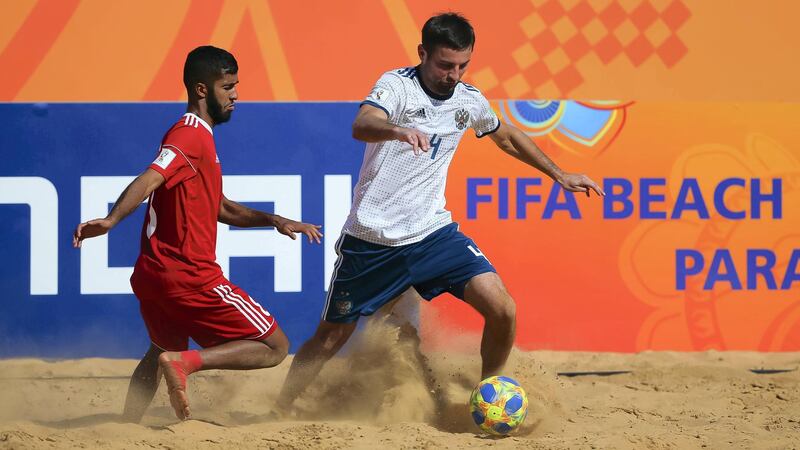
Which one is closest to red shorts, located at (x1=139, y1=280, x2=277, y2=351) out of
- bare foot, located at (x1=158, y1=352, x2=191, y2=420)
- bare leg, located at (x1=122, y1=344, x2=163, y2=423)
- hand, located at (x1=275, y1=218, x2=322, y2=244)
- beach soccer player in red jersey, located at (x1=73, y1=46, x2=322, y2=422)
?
beach soccer player in red jersey, located at (x1=73, y1=46, x2=322, y2=422)

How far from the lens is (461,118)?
17.9 feet

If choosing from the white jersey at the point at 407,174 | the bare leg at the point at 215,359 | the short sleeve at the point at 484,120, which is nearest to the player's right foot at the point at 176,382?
the bare leg at the point at 215,359

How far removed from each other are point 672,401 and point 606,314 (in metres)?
1.38

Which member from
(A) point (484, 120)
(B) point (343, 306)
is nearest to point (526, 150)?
(A) point (484, 120)

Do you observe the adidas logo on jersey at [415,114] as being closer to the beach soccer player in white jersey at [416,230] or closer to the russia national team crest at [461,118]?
the beach soccer player in white jersey at [416,230]

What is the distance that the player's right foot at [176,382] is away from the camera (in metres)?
4.51

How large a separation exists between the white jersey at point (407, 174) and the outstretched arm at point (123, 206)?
4.01 feet

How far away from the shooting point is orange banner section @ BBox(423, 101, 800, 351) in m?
7.49

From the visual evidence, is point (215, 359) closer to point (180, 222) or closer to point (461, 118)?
point (180, 222)

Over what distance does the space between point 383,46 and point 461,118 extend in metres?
2.16

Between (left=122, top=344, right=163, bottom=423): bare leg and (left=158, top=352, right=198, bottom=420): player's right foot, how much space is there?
0.49 meters

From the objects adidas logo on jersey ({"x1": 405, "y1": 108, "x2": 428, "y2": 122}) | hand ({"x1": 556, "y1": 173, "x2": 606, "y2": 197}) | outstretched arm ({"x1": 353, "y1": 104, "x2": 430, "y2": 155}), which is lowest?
hand ({"x1": 556, "y1": 173, "x2": 606, "y2": 197})

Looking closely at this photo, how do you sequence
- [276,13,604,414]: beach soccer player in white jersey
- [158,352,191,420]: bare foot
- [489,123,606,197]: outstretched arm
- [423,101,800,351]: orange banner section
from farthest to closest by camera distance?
[423,101,800,351]: orange banner section < [489,123,606,197]: outstretched arm < [276,13,604,414]: beach soccer player in white jersey < [158,352,191,420]: bare foot

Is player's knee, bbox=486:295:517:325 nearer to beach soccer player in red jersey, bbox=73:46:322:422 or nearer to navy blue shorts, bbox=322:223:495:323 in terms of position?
navy blue shorts, bbox=322:223:495:323
